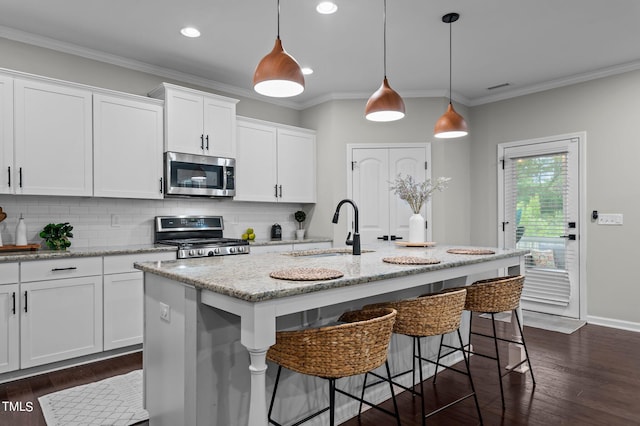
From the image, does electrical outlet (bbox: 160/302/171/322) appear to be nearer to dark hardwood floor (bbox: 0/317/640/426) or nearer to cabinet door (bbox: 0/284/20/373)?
dark hardwood floor (bbox: 0/317/640/426)

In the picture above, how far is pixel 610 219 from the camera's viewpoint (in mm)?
4305

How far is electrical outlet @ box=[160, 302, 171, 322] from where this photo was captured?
1963 mm

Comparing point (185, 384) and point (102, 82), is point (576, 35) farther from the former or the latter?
point (102, 82)

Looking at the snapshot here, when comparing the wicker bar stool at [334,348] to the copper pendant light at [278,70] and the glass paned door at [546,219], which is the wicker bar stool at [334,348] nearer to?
the copper pendant light at [278,70]

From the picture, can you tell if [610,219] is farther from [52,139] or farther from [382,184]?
[52,139]

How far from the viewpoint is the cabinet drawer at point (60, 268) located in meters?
2.94

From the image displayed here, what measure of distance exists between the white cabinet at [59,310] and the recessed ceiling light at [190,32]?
2.01 m

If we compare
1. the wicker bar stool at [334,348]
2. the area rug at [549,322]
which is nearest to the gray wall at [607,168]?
the area rug at [549,322]

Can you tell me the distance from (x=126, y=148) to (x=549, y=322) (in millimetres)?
4668

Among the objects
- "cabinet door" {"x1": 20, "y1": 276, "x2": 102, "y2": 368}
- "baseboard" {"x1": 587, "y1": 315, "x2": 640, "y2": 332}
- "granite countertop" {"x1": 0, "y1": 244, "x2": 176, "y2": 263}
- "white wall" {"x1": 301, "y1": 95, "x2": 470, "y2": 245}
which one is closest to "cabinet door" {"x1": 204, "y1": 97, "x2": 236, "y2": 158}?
"granite countertop" {"x1": 0, "y1": 244, "x2": 176, "y2": 263}

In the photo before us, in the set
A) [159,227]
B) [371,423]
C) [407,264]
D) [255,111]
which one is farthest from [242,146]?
[371,423]

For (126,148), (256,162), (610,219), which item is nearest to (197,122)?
(126,148)

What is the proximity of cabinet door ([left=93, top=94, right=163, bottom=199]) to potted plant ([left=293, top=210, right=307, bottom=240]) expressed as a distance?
77.6 inches

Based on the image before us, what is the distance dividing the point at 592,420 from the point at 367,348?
168cm
